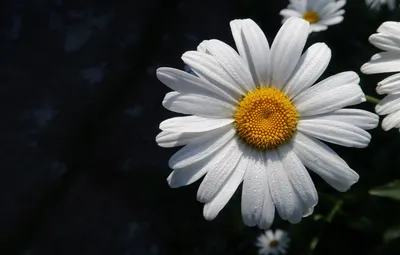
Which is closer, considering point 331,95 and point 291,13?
point 331,95

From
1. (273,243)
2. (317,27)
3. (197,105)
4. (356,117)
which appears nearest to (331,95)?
(356,117)

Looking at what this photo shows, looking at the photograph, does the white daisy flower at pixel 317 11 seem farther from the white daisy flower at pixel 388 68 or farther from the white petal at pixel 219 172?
the white petal at pixel 219 172

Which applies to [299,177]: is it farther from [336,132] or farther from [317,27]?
[317,27]

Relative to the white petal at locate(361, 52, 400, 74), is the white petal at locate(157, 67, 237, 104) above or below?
above

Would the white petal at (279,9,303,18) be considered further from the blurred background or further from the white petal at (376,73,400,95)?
the white petal at (376,73,400,95)

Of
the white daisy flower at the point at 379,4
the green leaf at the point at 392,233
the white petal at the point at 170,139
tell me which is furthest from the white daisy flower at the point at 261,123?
the white daisy flower at the point at 379,4

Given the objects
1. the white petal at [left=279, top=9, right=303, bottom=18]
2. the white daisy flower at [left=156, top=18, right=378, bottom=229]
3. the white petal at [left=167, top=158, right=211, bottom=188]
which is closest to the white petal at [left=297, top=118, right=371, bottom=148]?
the white daisy flower at [left=156, top=18, right=378, bottom=229]
